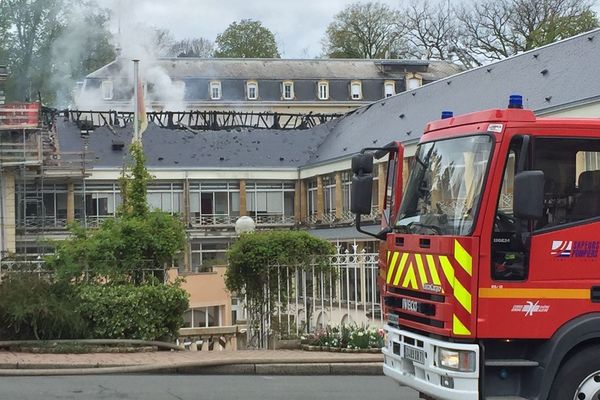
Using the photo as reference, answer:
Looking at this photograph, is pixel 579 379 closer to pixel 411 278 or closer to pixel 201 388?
pixel 411 278

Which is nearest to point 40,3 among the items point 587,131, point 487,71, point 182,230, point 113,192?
point 113,192

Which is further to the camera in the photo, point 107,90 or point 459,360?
point 107,90

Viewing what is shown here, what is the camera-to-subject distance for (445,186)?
884 centimetres

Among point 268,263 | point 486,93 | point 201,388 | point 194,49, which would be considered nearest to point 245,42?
point 194,49

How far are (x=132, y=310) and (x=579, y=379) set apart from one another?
10140mm

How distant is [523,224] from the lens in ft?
27.6

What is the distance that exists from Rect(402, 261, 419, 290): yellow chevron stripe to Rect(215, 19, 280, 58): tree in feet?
255

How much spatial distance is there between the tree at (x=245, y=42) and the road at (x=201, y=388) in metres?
73.4

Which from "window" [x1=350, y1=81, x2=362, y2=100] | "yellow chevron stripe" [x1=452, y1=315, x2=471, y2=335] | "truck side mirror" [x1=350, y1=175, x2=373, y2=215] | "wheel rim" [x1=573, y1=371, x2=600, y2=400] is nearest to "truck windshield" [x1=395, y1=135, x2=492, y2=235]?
"truck side mirror" [x1=350, y1=175, x2=373, y2=215]

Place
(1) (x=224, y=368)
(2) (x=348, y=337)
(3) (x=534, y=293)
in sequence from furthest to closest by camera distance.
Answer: (2) (x=348, y=337) → (1) (x=224, y=368) → (3) (x=534, y=293)

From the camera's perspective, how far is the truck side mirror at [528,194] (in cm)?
805

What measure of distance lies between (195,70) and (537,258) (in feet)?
217

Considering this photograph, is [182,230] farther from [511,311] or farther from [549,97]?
[549,97]

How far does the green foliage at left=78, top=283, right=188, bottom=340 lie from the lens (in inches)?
655
